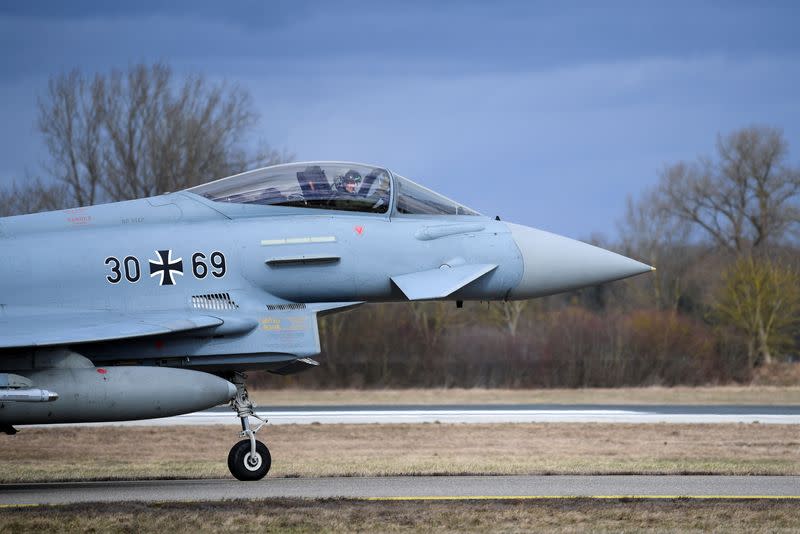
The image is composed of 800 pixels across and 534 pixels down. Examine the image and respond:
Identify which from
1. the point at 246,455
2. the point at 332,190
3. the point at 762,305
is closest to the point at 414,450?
the point at 246,455

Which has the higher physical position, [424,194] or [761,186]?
[761,186]

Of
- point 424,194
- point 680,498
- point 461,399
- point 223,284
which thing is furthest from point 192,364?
point 461,399

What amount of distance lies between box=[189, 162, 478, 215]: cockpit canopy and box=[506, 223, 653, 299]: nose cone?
82 centimetres

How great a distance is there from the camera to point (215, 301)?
11.7m

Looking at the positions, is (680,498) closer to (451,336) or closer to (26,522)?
(26,522)

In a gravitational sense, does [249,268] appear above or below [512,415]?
above

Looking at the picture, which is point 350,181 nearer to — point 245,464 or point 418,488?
point 245,464

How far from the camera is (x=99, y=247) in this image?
38.5ft

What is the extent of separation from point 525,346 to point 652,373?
16.2 ft

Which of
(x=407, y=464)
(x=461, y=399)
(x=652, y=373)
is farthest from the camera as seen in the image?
(x=652, y=373)

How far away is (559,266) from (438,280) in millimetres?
1339

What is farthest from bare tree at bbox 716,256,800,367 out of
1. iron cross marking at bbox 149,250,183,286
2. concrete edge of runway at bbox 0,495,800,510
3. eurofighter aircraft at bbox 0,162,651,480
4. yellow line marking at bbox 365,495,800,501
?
iron cross marking at bbox 149,250,183,286

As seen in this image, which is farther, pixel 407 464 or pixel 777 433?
pixel 777 433

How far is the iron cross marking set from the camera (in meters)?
11.7
